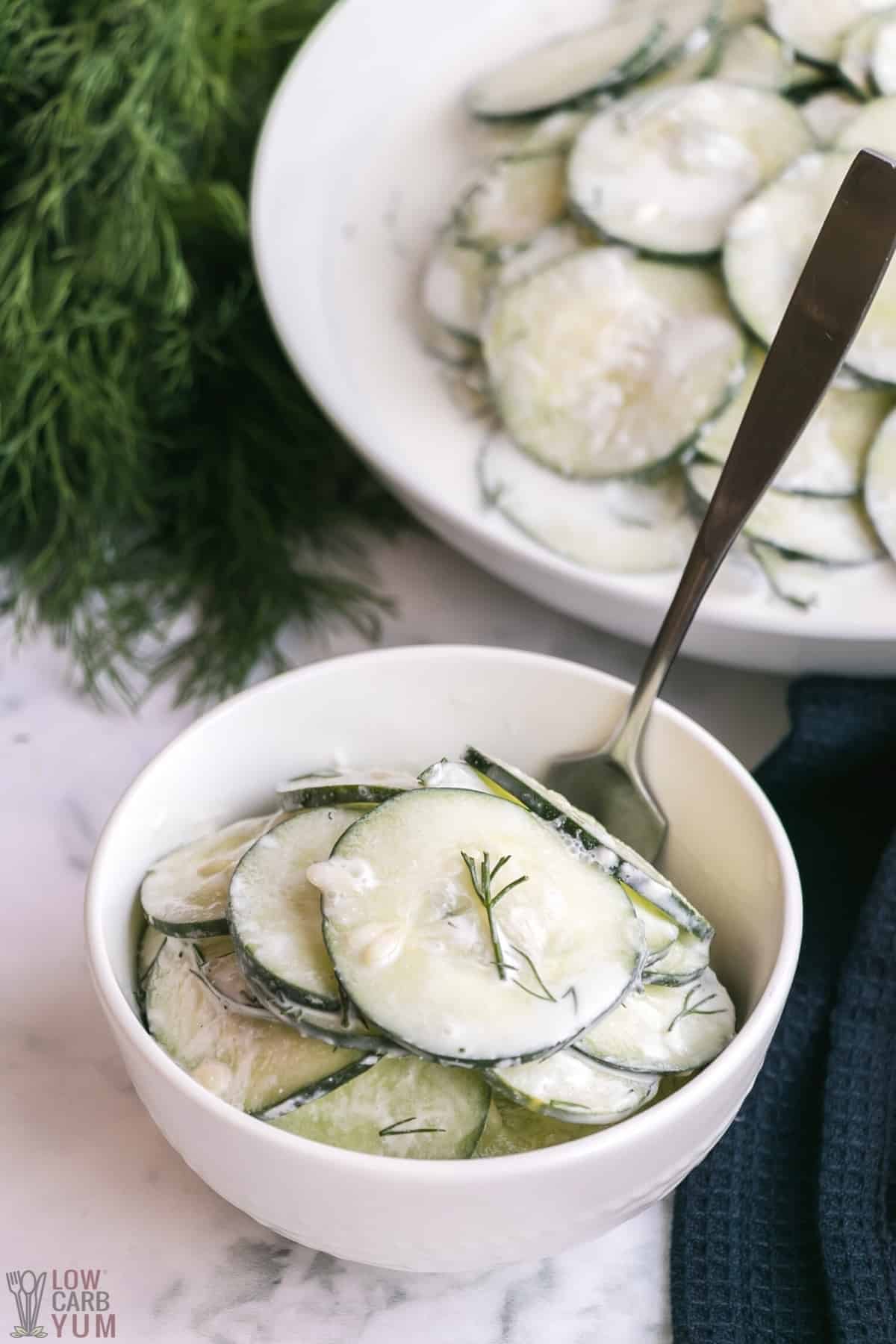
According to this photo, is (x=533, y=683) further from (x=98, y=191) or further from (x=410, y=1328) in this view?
(x=98, y=191)

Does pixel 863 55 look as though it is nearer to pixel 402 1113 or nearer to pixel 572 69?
pixel 572 69

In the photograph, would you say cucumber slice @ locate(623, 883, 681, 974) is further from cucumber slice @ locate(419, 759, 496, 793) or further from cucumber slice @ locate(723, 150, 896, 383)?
cucumber slice @ locate(723, 150, 896, 383)

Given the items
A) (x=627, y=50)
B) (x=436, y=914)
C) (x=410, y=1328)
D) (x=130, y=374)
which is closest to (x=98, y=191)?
(x=130, y=374)

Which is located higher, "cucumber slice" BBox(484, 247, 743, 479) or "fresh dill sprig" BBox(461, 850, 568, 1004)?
"fresh dill sprig" BBox(461, 850, 568, 1004)

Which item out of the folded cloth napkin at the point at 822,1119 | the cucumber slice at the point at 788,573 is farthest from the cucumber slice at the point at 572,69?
the folded cloth napkin at the point at 822,1119

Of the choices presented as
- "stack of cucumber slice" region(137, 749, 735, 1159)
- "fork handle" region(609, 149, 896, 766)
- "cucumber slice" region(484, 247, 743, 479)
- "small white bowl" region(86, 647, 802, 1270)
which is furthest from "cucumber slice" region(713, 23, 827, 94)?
"stack of cucumber slice" region(137, 749, 735, 1159)

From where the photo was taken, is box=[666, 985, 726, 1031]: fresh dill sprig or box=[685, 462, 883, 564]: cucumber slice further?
box=[685, 462, 883, 564]: cucumber slice

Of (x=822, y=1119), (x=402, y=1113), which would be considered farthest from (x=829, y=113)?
(x=402, y=1113)
